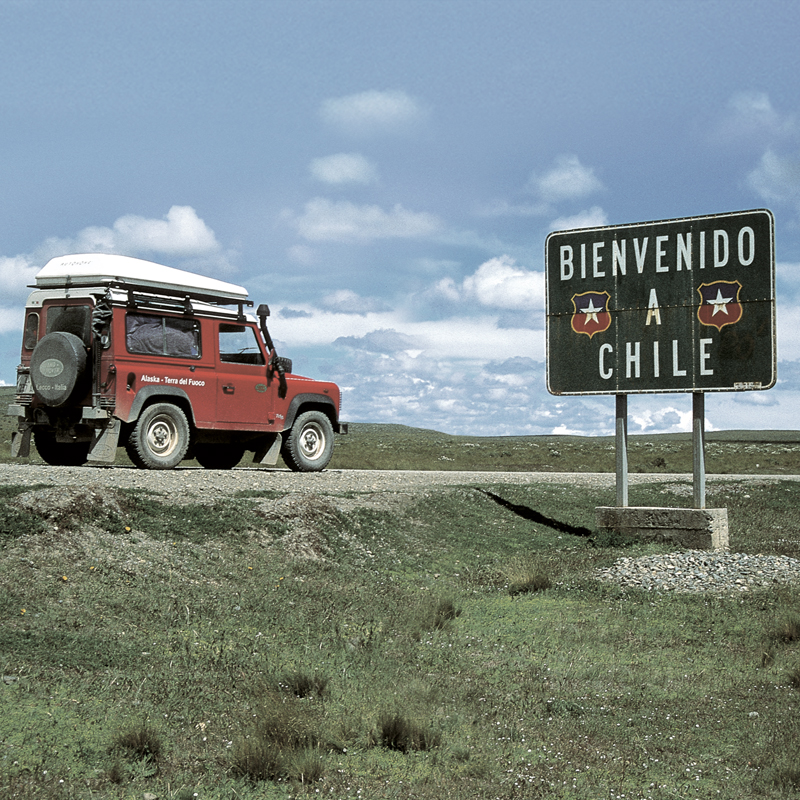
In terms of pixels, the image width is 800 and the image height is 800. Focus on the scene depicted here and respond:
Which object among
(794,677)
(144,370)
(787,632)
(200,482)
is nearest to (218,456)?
(144,370)

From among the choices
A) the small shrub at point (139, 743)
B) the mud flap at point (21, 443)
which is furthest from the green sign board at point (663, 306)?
the small shrub at point (139, 743)

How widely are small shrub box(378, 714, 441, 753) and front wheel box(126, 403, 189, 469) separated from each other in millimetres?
11677

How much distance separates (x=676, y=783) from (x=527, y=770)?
2.99ft

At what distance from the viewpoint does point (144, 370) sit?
1692 cm

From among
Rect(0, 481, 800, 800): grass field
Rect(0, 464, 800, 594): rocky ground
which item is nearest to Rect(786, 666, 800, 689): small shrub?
Rect(0, 481, 800, 800): grass field

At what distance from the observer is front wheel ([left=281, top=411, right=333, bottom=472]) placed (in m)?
19.8

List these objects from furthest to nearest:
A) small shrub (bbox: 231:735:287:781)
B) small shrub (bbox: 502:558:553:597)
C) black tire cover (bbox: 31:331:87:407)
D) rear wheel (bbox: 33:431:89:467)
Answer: rear wheel (bbox: 33:431:89:467) → black tire cover (bbox: 31:331:87:407) → small shrub (bbox: 502:558:553:597) → small shrub (bbox: 231:735:287:781)

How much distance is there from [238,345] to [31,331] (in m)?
3.94

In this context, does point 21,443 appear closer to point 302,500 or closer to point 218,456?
point 218,456

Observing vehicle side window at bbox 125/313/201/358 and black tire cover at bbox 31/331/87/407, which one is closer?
black tire cover at bbox 31/331/87/407

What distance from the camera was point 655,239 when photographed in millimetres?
16125

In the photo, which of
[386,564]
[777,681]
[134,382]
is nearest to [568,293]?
[386,564]

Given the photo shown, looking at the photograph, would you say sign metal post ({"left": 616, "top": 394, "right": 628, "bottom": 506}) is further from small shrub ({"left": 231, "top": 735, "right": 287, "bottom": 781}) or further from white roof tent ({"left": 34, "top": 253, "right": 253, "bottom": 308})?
small shrub ({"left": 231, "top": 735, "right": 287, "bottom": 781})

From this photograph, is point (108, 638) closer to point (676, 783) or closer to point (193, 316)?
point (676, 783)
